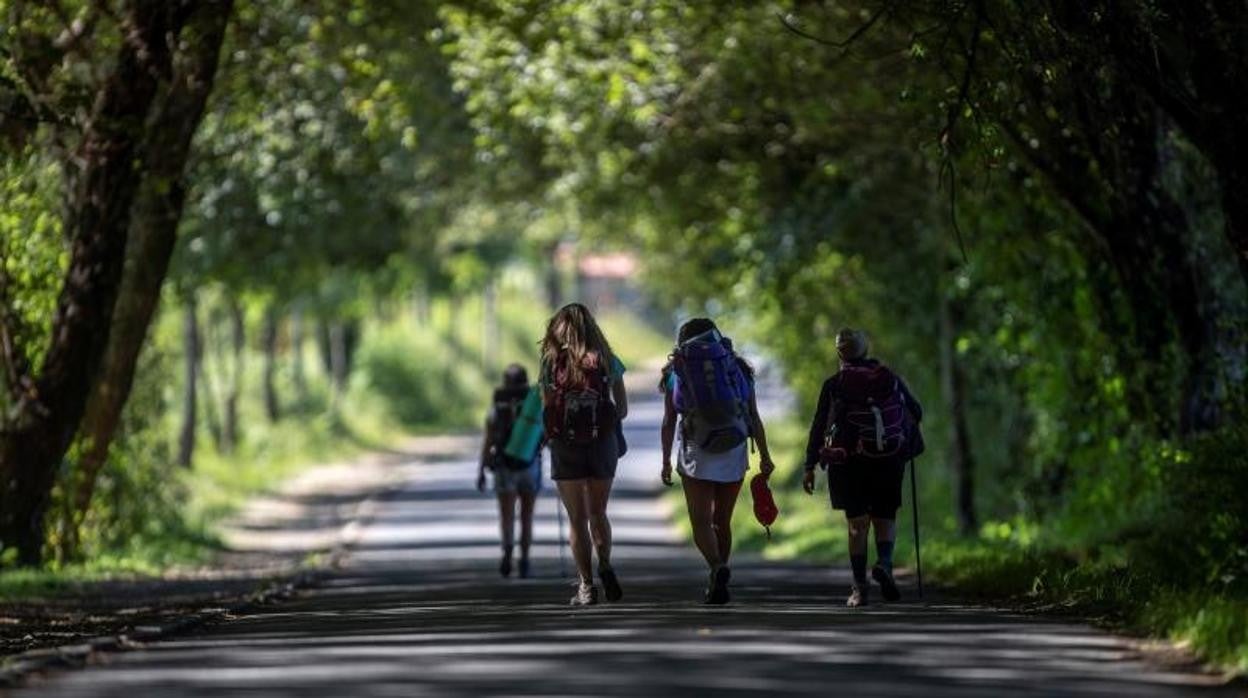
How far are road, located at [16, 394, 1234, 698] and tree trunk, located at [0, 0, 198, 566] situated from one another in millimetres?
3638

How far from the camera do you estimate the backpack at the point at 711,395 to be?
→ 58.0ft

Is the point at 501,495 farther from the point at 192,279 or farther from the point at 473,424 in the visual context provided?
the point at 473,424

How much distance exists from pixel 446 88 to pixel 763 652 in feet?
85.3

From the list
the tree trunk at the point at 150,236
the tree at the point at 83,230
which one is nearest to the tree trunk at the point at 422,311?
the tree trunk at the point at 150,236

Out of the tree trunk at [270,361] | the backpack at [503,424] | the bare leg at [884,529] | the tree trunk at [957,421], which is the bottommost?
the bare leg at [884,529]

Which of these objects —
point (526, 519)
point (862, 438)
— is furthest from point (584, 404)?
point (526, 519)

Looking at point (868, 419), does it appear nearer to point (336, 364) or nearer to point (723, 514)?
point (723, 514)

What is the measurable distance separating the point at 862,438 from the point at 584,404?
1.69 m

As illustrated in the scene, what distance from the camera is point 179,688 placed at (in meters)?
12.0

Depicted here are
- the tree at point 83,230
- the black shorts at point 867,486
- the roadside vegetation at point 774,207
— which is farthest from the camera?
the tree at point 83,230

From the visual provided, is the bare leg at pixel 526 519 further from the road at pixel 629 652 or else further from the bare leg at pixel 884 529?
the bare leg at pixel 884 529

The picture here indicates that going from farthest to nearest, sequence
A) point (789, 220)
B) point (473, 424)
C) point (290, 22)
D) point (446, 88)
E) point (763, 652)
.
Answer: point (473, 424) → point (446, 88) → point (789, 220) → point (290, 22) → point (763, 652)

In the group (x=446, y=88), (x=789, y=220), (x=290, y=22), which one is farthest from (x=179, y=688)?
(x=446, y=88)

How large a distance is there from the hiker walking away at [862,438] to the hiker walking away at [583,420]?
4.11 feet
